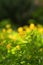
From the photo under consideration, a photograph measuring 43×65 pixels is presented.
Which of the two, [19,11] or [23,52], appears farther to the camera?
[19,11]

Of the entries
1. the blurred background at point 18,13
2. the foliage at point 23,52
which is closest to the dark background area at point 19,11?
the blurred background at point 18,13

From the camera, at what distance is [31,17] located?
34.6ft

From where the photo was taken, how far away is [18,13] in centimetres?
1046

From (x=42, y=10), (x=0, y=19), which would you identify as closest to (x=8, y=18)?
(x=0, y=19)

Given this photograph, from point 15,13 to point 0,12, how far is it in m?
0.52

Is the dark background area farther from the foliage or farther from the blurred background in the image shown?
the foliage

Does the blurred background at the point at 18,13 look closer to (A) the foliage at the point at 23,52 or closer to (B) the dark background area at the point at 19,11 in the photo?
(B) the dark background area at the point at 19,11

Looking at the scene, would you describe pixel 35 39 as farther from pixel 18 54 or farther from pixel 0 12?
pixel 0 12

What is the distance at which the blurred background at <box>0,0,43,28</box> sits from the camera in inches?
404

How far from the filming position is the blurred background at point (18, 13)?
10.3 metres

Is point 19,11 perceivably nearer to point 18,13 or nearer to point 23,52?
point 18,13

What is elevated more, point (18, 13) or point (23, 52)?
point (18, 13)

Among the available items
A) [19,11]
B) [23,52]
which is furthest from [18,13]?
[23,52]

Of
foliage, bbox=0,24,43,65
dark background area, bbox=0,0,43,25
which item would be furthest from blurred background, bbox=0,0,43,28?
foliage, bbox=0,24,43,65
